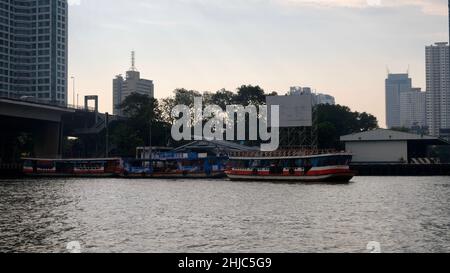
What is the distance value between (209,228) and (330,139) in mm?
102088

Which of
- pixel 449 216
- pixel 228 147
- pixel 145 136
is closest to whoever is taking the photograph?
pixel 449 216

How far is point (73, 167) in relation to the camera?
109250 millimetres

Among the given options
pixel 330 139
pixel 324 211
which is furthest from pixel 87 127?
pixel 324 211

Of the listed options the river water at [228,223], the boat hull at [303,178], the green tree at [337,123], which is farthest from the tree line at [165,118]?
the river water at [228,223]

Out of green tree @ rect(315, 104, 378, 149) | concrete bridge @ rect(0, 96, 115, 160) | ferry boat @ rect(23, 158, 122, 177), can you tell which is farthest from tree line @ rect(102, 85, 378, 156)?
ferry boat @ rect(23, 158, 122, 177)

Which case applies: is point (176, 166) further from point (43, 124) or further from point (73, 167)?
point (43, 124)

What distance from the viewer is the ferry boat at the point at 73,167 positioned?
352 feet

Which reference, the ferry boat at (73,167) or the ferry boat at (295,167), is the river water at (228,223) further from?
the ferry boat at (73,167)

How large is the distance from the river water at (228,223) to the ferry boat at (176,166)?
140 ft

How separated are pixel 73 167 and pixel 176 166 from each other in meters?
21.8

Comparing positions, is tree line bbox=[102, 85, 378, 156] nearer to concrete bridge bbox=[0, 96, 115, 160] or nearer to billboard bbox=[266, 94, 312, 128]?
concrete bridge bbox=[0, 96, 115, 160]

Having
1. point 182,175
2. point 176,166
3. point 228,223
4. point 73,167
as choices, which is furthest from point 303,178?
point 73,167
